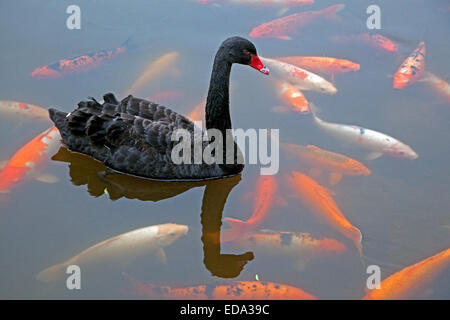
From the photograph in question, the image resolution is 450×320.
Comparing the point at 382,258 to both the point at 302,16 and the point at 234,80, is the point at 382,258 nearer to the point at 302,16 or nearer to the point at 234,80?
the point at 234,80

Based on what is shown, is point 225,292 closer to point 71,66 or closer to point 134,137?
point 134,137

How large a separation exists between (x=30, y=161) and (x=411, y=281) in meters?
3.07

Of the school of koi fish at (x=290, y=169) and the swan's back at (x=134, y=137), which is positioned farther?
the swan's back at (x=134, y=137)

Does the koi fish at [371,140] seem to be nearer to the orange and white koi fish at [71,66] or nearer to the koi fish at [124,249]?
the koi fish at [124,249]

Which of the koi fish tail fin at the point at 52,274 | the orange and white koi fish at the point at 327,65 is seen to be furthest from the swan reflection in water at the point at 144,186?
the orange and white koi fish at the point at 327,65

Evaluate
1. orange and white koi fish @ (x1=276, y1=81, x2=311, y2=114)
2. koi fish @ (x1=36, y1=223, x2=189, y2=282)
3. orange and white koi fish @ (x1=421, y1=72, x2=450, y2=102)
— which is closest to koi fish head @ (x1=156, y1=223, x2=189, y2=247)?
koi fish @ (x1=36, y1=223, x2=189, y2=282)

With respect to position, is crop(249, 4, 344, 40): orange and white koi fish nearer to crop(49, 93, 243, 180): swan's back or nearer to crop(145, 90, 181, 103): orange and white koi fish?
crop(145, 90, 181, 103): orange and white koi fish

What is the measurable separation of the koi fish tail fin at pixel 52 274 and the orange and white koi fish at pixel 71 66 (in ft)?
7.92

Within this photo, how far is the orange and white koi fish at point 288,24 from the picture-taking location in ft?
20.0

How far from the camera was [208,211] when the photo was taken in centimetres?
426

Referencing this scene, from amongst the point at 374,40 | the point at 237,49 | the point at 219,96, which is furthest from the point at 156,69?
the point at 374,40

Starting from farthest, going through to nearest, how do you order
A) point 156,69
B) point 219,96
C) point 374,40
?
point 374,40
point 156,69
point 219,96

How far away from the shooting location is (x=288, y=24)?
6195mm
